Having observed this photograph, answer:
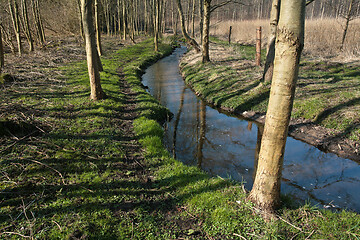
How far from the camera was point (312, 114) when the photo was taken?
8047mm

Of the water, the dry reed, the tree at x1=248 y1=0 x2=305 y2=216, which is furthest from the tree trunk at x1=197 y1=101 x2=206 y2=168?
the dry reed

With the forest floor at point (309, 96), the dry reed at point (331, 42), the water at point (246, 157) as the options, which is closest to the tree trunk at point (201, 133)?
the water at point (246, 157)

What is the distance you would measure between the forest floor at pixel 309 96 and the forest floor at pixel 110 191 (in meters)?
3.95

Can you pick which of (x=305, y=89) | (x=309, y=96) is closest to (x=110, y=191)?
(x=309, y=96)

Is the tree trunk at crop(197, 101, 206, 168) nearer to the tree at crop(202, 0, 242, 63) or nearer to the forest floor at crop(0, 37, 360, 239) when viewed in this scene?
the forest floor at crop(0, 37, 360, 239)

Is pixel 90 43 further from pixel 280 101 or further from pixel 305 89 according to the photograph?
pixel 305 89

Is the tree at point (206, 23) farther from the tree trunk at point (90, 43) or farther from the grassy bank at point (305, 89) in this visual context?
the tree trunk at point (90, 43)

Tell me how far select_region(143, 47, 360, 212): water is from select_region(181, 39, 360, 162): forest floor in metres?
0.50

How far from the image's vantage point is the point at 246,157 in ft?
22.0

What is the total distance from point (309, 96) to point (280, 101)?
23.2 ft

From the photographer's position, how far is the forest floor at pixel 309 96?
277 inches

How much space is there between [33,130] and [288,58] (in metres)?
5.80

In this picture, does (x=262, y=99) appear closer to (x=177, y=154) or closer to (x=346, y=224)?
(x=177, y=154)

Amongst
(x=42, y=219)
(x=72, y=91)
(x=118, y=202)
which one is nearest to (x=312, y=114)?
(x=118, y=202)
